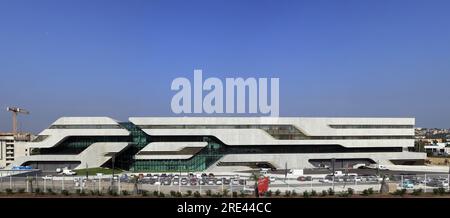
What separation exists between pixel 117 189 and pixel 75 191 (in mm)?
2243

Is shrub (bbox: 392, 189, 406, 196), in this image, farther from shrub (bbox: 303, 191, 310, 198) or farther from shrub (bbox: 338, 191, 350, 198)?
shrub (bbox: 303, 191, 310, 198)

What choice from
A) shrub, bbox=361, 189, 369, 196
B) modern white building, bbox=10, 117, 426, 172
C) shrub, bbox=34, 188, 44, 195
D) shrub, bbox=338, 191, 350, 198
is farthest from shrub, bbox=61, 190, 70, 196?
modern white building, bbox=10, 117, 426, 172

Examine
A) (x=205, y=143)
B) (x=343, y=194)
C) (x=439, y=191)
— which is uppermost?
(x=205, y=143)

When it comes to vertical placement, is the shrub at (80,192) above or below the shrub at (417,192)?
above

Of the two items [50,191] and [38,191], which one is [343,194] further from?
[38,191]

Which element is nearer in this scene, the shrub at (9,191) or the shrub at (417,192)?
the shrub at (417,192)

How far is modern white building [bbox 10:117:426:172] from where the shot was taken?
150 feet

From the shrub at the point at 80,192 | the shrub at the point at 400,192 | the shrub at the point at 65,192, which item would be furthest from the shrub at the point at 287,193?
the shrub at the point at 65,192

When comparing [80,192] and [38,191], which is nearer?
[80,192]

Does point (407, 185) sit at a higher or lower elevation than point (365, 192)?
higher

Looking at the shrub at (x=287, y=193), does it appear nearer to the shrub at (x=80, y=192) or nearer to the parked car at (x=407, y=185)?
the parked car at (x=407, y=185)

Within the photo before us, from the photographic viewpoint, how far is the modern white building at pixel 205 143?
150 ft

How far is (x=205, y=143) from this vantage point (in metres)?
46.2

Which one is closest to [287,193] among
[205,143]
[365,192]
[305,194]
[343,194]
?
[305,194]
